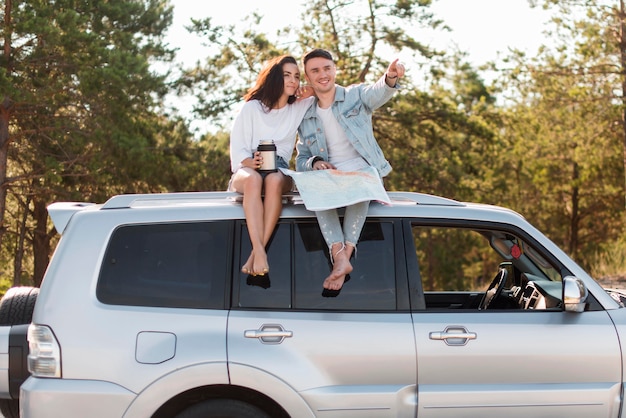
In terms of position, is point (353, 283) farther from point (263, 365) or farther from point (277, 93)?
point (277, 93)

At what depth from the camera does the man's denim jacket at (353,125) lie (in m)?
5.38

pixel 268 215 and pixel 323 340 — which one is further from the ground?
pixel 268 215

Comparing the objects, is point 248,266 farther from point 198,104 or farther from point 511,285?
point 198,104

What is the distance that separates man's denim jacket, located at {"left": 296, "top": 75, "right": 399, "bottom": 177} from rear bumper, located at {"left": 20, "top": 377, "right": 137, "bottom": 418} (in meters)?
1.83

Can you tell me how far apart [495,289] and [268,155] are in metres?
1.88

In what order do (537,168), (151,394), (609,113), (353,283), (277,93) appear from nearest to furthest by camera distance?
(151,394)
(353,283)
(277,93)
(609,113)
(537,168)

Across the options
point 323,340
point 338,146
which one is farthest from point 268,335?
point 338,146

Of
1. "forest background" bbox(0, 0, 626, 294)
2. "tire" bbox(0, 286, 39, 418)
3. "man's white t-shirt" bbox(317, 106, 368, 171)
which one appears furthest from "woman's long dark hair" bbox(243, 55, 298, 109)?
"forest background" bbox(0, 0, 626, 294)

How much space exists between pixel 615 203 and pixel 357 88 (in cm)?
3609

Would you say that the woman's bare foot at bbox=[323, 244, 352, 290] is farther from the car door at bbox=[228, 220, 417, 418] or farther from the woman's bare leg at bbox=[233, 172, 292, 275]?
the woman's bare leg at bbox=[233, 172, 292, 275]

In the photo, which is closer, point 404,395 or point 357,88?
point 404,395

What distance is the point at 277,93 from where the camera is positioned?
218 inches

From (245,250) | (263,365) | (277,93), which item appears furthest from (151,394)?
(277,93)

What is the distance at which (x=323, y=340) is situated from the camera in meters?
4.43
